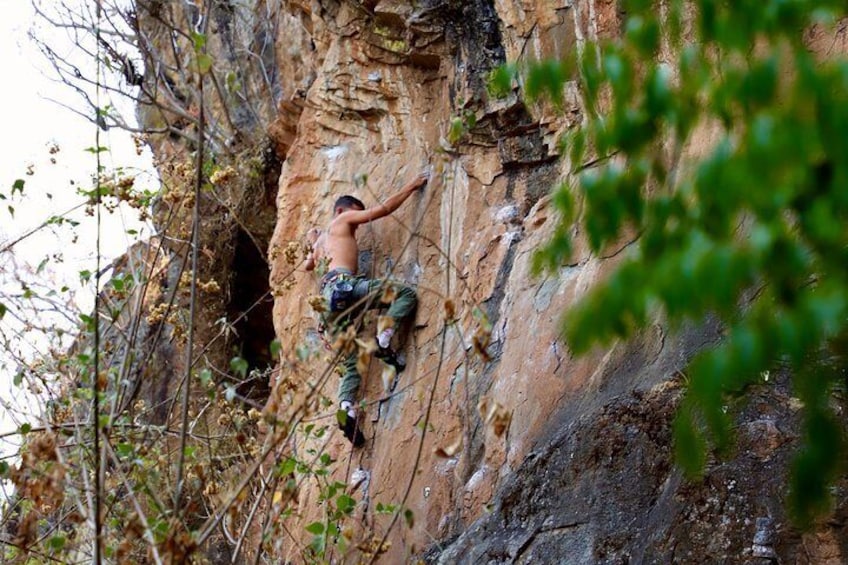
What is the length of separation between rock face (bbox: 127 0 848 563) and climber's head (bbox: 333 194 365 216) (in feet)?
0.89

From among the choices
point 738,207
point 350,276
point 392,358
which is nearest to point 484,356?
point 738,207

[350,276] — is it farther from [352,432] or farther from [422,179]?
[352,432]

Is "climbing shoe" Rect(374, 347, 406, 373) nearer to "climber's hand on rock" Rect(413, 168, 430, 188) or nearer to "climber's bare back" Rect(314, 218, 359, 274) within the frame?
"climber's bare back" Rect(314, 218, 359, 274)

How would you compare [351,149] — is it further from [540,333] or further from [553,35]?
[540,333]

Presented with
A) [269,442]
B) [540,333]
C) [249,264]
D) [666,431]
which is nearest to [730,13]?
[269,442]

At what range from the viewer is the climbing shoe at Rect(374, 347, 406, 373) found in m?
8.19

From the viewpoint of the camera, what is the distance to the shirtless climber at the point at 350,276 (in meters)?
8.37

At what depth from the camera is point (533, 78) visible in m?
2.83

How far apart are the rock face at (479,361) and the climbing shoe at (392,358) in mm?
81

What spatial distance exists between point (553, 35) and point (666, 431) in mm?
3508

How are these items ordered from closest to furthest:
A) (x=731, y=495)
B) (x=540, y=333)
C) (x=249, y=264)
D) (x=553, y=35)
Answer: (x=731, y=495) < (x=540, y=333) < (x=553, y=35) < (x=249, y=264)

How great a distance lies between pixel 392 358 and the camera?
27.4 feet

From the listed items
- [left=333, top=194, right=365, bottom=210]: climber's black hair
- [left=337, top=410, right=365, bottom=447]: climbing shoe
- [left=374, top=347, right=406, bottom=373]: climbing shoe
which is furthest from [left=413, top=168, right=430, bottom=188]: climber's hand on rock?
[left=337, top=410, right=365, bottom=447]: climbing shoe

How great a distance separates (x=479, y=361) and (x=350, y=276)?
1495 mm
